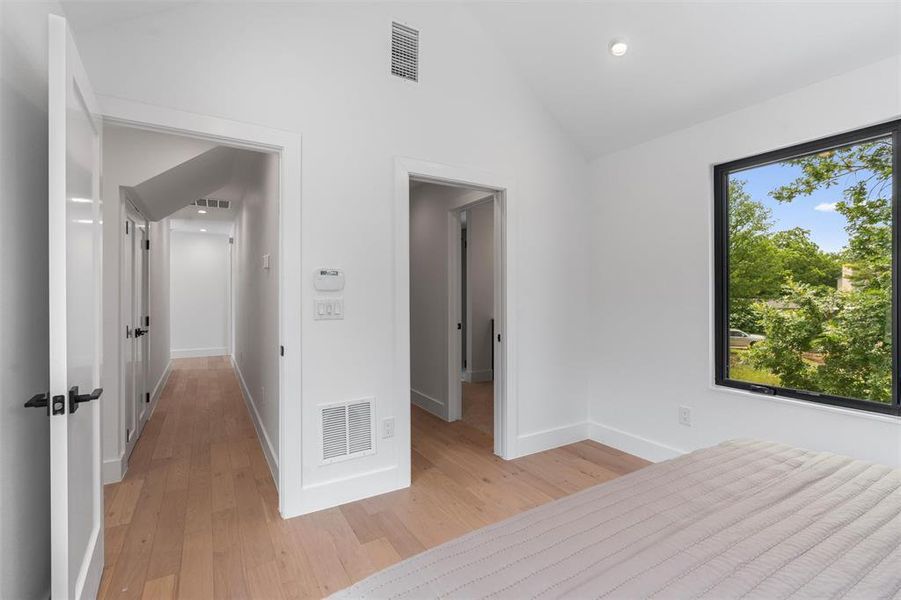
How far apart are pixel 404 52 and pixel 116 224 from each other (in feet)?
7.44

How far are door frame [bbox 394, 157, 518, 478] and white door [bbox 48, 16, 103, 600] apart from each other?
1.48 metres

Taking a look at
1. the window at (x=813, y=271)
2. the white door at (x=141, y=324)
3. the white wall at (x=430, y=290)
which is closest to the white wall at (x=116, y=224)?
the white door at (x=141, y=324)

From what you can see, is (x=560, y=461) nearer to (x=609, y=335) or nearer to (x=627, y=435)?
(x=627, y=435)

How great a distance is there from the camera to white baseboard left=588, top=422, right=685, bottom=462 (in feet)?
10.2

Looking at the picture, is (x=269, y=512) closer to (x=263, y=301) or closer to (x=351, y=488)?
(x=351, y=488)

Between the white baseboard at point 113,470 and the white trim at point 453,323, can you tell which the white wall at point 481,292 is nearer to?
the white trim at point 453,323

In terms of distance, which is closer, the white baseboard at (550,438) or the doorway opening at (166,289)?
the doorway opening at (166,289)

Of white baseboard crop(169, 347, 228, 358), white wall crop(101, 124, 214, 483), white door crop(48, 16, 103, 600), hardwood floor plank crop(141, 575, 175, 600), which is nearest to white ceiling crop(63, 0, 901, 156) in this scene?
white door crop(48, 16, 103, 600)

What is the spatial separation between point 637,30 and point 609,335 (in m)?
2.16

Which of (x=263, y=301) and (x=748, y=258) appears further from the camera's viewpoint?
(x=263, y=301)

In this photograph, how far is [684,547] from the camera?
104 centimetres

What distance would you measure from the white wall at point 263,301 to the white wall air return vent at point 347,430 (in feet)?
1.77

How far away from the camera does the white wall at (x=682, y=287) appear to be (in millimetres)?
2256

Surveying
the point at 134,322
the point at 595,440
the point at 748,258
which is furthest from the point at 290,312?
the point at 748,258
